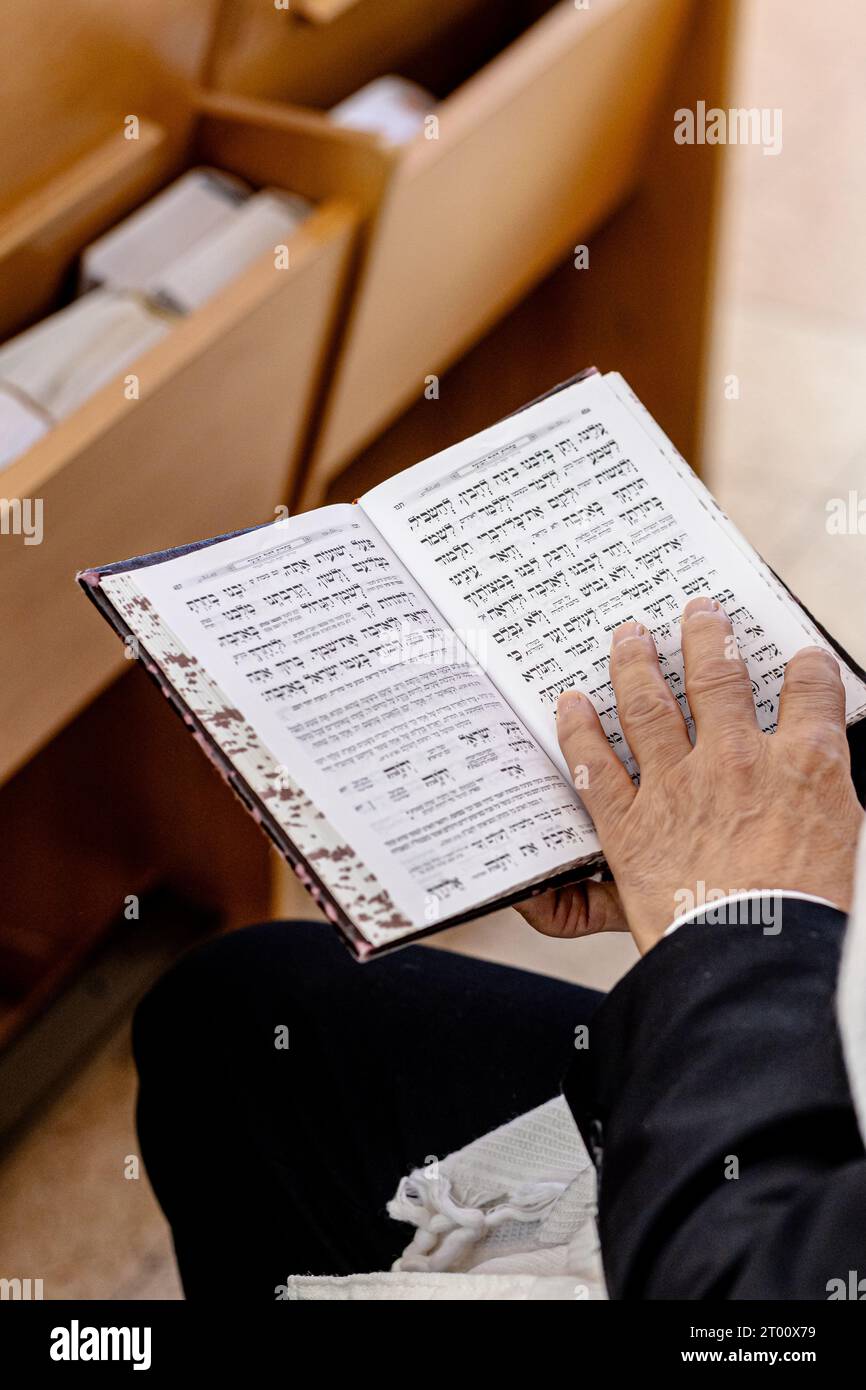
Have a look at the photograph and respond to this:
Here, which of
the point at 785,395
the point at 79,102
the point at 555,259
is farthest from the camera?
the point at 785,395

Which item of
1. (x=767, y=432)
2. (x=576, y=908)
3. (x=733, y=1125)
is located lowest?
(x=733, y=1125)

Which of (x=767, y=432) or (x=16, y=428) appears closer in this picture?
(x=16, y=428)

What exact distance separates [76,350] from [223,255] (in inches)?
6.8

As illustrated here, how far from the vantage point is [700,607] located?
0.74 m

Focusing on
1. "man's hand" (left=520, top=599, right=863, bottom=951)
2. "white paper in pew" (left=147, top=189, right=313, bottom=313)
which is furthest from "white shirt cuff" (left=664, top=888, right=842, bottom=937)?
"white paper in pew" (left=147, top=189, right=313, bottom=313)

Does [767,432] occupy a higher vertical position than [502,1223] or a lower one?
higher

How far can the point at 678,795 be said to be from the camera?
0.68 metres

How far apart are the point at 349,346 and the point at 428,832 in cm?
74

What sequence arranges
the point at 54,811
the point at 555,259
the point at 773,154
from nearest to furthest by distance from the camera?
the point at 54,811, the point at 555,259, the point at 773,154

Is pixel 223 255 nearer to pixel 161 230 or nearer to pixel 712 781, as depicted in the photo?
pixel 161 230
